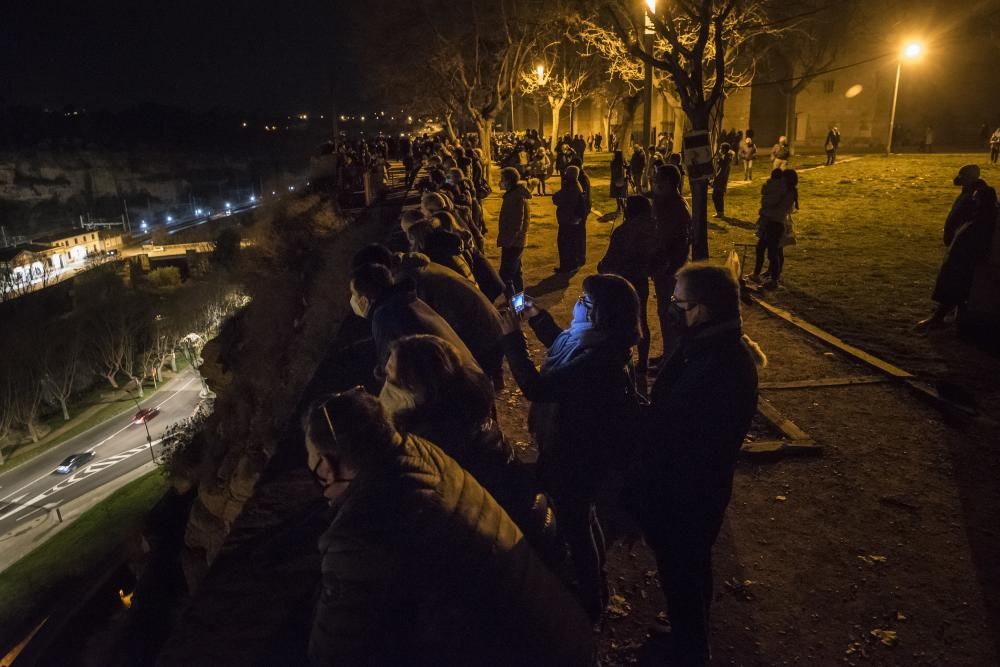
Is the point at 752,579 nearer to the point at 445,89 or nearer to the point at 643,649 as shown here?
the point at 643,649

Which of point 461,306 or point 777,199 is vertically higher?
point 777,199

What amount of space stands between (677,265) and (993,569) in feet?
11.4

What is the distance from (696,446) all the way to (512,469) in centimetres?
75

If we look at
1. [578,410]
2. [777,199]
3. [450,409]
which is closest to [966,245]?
[777,199]

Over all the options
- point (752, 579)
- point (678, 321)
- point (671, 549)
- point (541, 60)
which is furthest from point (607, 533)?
point (541, 60)

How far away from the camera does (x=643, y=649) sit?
302 centimetres

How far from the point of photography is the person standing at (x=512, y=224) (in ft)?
28.4

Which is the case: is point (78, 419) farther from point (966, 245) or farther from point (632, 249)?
point (966, 245)

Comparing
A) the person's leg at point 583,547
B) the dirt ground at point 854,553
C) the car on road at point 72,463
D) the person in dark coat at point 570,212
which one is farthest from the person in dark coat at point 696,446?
the car on road at point 72,463

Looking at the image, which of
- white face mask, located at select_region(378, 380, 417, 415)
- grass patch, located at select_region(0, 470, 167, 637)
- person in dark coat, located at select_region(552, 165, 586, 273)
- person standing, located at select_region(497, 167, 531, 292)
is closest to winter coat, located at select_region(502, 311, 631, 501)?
white face mask, located at select_region(378, 380, 417, 415)

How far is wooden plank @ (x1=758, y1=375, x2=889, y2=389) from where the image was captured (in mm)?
5871

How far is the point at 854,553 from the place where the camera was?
3623 mm

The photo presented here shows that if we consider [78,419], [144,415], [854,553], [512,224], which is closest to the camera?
[854,553]

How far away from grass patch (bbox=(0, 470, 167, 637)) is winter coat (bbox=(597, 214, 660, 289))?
2051 centimetres
